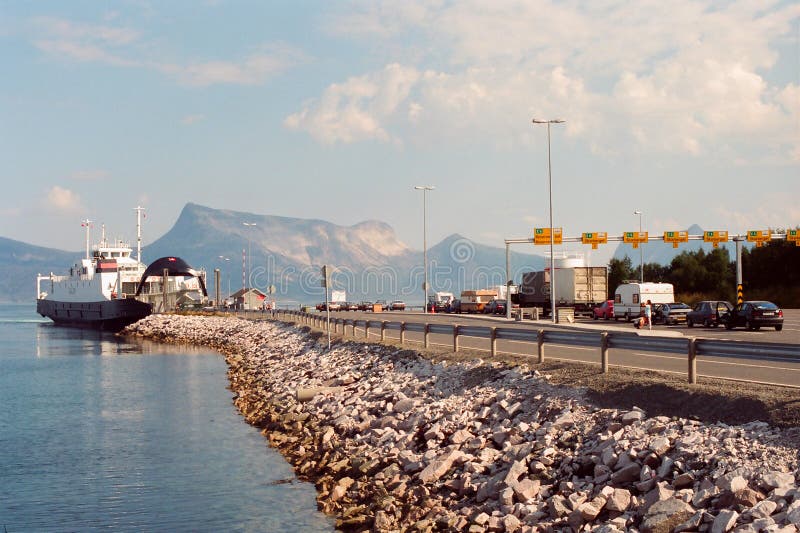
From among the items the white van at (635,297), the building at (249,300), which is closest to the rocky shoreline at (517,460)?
the white van at (635,297)

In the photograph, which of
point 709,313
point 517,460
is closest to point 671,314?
point 709,313

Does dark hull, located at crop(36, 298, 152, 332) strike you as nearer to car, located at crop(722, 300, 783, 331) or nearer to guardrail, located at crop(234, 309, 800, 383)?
car, located at crop(722, 300, 783, 331)

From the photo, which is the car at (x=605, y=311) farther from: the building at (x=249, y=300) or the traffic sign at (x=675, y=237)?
the building at (x=249, y=300)

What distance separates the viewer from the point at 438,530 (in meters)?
12.1

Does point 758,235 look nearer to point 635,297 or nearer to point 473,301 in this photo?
point 635,297

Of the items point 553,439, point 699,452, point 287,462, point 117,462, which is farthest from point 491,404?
point 117,462

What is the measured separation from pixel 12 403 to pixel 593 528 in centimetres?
2907

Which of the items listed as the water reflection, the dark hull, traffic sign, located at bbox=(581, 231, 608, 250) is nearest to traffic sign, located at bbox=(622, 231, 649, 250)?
traffic sign, located at bbox=(581, 231, 608, 250)

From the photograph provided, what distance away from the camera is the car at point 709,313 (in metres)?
44.3

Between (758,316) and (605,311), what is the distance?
18.6 m

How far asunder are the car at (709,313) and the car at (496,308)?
30.8 m

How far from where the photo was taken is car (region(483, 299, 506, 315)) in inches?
3049

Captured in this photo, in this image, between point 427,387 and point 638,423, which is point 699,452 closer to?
point 638,423

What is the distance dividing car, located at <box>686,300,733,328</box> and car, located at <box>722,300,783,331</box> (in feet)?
7.96
